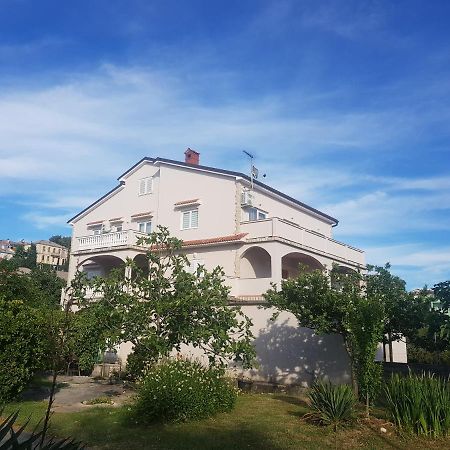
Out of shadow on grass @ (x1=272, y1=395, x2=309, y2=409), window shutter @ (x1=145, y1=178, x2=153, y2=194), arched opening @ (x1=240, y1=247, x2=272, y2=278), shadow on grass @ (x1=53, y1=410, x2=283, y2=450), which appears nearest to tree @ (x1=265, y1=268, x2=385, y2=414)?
shadow on grass @ (x1=272, y1=395, x2=309, y2=409)

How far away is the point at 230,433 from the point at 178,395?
167 centimetres

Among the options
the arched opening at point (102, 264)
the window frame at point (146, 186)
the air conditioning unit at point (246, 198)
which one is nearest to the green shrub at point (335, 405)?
the air conditioning unit at point (246, 198)

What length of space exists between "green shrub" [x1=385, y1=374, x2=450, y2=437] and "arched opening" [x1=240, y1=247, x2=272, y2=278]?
14.4 metres

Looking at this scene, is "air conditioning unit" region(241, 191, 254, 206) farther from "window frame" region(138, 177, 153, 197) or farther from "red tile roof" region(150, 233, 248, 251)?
"window frame" region(138, 177, 153, 197)

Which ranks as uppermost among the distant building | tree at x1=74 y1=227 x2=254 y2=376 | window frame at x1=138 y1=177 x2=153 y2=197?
the distant building

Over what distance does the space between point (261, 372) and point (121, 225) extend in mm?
16033

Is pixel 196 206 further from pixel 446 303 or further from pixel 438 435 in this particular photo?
pixel 438 435

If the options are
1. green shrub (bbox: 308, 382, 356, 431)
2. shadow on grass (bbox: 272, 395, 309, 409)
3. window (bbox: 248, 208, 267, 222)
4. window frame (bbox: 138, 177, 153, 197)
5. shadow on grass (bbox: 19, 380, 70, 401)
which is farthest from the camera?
window frame (bbox: 138, 177, 153, 197)

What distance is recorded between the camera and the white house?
2080cm

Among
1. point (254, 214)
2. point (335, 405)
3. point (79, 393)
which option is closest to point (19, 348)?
point (79, 393)

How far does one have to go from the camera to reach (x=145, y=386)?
12352 millimetres

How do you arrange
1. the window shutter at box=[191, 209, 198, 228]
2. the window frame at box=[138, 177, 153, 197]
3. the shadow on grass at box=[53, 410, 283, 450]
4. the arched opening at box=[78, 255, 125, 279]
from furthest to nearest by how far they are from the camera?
the window frame at box=[138, 177, 153, 197], the arched opening at box=[78, 255, 125, 279], the window shutter at box=[191, 209, 198, 228], the shadow on grass at box=[53, 410, 283, 450]

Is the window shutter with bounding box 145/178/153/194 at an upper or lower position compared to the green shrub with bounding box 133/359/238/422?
upper

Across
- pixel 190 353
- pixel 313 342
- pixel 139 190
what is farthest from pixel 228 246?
pixel 139 190
